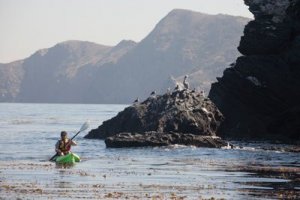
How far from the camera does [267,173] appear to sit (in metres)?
47.9

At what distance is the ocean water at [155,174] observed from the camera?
3550 cm

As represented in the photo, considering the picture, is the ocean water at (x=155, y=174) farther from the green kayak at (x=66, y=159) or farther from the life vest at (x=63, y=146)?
the life vest at (x=63, y=146)

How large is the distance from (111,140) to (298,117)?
2191cm

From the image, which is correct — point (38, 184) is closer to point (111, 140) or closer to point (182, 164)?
Result: point (182, 164)

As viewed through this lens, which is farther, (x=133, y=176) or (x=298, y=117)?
(x=298, y=117)

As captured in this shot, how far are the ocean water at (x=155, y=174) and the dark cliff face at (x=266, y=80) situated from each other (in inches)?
654

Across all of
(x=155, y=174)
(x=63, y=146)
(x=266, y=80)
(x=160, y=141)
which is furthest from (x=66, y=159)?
(x=266, y=80)

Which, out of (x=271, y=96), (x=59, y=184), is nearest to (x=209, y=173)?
(x=59, y=184)

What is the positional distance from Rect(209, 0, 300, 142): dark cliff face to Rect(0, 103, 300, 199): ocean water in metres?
16.6

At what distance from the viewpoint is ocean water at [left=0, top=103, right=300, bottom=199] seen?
35.5m

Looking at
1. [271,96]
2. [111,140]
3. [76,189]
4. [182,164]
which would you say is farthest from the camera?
[271,96]

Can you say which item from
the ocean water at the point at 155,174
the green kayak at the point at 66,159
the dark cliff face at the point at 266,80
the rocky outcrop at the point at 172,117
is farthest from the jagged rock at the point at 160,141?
the green kayak at the point at 66,159

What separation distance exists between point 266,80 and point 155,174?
4573cm

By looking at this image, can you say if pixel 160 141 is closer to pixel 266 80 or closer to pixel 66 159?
pixel 266 80
